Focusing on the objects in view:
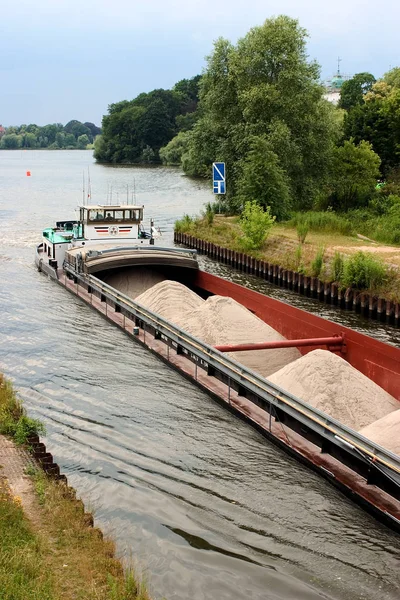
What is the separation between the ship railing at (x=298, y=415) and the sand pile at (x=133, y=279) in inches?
237

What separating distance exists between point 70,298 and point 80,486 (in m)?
12.7

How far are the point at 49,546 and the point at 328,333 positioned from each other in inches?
328

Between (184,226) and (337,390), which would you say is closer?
(337,390)

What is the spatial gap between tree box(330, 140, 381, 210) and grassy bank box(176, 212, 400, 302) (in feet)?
16.9

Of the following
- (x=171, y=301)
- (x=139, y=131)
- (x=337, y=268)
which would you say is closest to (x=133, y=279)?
(x=171, y=301)

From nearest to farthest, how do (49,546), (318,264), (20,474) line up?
(49,546)
(20,474)
(318,264)

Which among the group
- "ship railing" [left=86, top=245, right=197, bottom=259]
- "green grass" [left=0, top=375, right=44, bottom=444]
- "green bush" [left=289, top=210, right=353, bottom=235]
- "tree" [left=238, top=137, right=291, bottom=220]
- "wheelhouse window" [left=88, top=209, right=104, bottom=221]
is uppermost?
"tree" [left=238, top=137, right=291, bottom=220]

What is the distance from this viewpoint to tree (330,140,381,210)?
136ft

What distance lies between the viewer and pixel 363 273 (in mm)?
23828

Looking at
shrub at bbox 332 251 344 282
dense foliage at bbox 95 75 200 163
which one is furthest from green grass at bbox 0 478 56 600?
dense foliage at bbox 95 75 200 163

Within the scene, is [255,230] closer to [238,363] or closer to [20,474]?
[238,363]

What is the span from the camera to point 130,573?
23.8 ft

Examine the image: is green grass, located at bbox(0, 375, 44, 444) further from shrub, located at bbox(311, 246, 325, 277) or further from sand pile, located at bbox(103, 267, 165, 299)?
shrub, located at bbox(311, 246, 325, 277)

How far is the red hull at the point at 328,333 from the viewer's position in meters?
12.5
